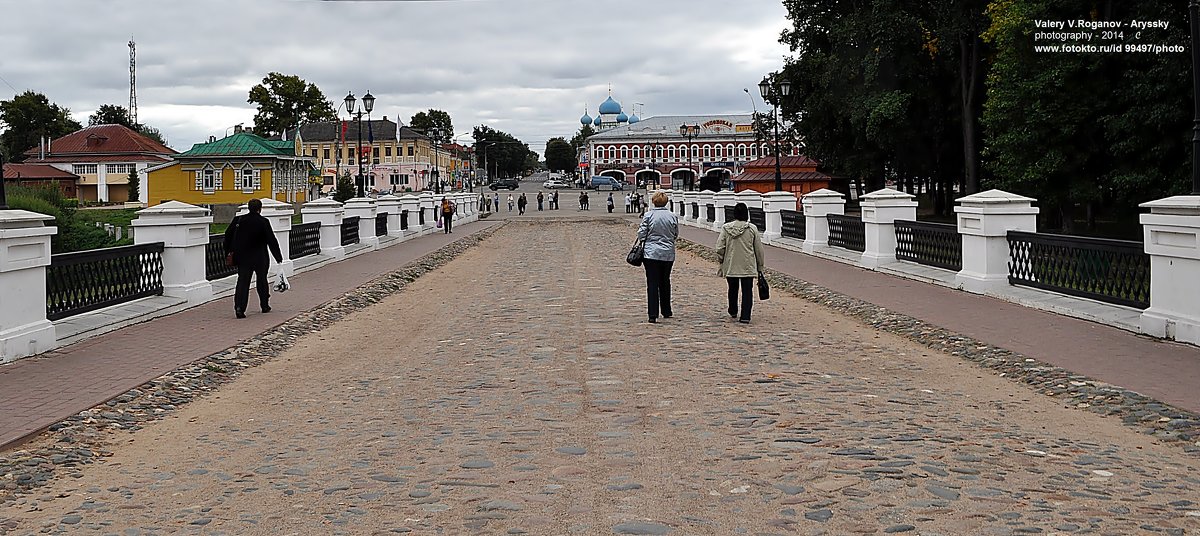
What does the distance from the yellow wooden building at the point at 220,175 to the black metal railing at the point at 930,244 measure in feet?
177

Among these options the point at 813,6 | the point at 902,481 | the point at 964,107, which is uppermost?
the point at 813,6

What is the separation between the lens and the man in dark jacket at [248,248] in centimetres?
1398

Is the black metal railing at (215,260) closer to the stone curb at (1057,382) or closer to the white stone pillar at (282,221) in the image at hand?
the white stone pillar at (282,221)

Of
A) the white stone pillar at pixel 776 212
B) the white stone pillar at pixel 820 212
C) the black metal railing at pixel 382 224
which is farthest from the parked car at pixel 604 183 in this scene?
the white stone pillar at pixel 820 212

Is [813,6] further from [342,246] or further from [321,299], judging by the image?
[321,299]

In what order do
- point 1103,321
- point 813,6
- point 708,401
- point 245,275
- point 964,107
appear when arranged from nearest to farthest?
point 708,401, point 1103,321, point 245,275, point 964,107, point 813,6

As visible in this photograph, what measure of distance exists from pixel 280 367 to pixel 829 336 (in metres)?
6.06

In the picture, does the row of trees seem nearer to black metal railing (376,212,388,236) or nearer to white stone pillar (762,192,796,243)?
white stone pillar (762,192,796,243)

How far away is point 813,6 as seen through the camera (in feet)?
149

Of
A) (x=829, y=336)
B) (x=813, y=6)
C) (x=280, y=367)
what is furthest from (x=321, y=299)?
(x=813, y=6)

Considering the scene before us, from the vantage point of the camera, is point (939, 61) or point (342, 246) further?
point (939, 61)

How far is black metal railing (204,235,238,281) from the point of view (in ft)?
56.4

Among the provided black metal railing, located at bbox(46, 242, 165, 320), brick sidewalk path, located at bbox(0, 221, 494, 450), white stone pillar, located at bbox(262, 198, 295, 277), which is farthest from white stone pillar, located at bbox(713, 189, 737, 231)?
black metal railing, located at bbox(46, 242, 165, 320)

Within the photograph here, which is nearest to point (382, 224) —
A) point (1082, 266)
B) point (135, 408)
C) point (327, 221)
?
point (327, 221)
